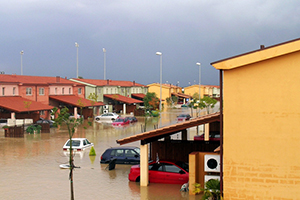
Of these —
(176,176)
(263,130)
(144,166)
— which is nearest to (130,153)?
(176,176)

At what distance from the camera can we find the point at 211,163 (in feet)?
49.5

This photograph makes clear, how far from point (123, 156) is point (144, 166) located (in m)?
5.86

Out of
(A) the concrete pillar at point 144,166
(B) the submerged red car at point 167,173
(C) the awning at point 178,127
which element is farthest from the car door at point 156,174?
(C) the awning at point 178,127

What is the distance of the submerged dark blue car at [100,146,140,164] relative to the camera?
2233cm

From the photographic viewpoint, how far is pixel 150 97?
79438 millimetres

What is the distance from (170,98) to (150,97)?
22.5 m

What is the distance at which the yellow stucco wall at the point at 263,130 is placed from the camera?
11.8m

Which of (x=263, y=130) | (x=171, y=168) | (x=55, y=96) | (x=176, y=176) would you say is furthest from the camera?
(x=55, y=96)

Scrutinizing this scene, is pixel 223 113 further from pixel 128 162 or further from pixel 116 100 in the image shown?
pixel 116 100

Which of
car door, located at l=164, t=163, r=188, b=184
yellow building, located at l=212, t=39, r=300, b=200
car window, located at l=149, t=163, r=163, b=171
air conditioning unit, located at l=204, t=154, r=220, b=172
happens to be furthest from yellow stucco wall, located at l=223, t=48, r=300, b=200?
car window, located at l=149, t=163, r=163, b=171

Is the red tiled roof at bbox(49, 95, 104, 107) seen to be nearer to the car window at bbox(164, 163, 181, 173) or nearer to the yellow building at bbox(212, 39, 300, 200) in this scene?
the car window at bbox(164, 163, 181, 173)

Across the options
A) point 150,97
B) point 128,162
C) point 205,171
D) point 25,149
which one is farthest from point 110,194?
point 150,97

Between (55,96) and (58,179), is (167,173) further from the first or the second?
(55,96)

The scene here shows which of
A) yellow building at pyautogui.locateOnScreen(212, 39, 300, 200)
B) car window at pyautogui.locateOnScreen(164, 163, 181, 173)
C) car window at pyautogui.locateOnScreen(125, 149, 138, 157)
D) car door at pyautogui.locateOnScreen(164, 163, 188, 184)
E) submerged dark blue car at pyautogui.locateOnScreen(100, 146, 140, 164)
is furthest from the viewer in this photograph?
car window at pyautogui.locateOnScreen(125, 149, 138, 157)
